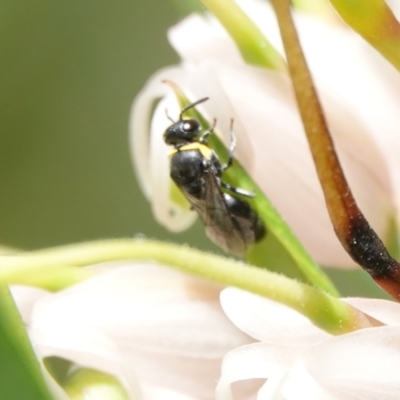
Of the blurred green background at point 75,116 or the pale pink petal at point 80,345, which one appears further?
the blurred green background at point 75,116

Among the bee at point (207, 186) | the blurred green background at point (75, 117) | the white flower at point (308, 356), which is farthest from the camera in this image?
the blurred green background at point (75, 117)

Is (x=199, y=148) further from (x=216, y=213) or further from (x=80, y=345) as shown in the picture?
(x=80, y=345)

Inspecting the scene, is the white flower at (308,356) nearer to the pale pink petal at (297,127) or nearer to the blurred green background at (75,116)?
the pale pink petal at (297,127)

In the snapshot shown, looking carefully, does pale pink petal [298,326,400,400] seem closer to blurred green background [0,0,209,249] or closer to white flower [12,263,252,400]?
white flower [12,263,252,400]

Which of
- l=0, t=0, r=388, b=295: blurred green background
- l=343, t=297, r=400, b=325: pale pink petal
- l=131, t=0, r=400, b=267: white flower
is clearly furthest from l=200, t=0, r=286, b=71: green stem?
l=0, t=0, r=388, b=295: blurred green background

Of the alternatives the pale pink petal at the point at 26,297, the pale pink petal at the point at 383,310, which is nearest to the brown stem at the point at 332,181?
the pale pink petal at the point at 383,310

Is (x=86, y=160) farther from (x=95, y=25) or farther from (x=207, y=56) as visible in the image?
(x=207, y=56)

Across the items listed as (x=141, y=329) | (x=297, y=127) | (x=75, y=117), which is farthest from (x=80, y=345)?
(x=75, y=117)
